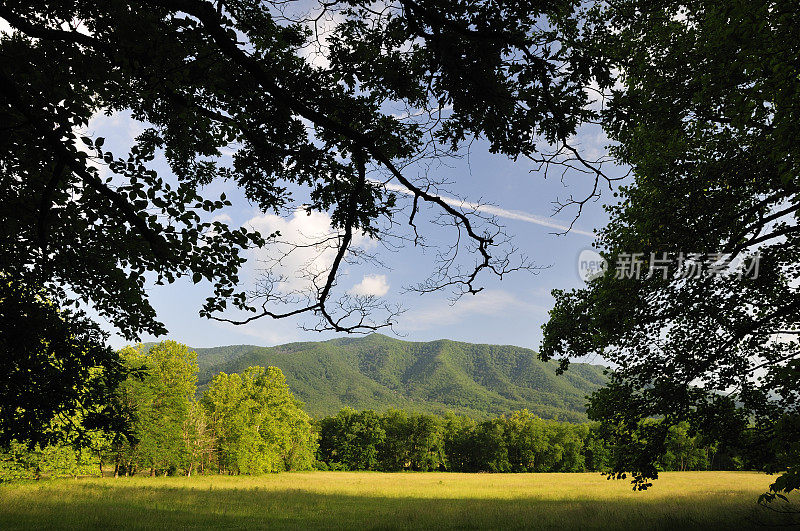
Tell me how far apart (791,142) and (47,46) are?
12.1 meters

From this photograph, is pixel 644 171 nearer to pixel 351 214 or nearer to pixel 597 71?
pixel 597 71


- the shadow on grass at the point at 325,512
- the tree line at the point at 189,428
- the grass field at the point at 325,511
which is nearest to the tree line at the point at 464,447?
the tree line at the point at 189,428

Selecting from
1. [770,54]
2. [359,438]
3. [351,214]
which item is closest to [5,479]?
[351,214]

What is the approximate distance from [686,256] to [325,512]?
1945 cm

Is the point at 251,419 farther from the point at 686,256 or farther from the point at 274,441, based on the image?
the point at 686,256

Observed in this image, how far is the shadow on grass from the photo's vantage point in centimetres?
1591

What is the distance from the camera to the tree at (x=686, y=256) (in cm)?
928

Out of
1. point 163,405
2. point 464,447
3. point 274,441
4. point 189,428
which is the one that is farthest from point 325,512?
point 464,447

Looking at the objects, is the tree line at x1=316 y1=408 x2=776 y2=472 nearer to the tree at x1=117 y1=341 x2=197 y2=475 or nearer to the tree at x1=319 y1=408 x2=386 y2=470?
the tree at x1=319 y1=408 x2=386 y2=470

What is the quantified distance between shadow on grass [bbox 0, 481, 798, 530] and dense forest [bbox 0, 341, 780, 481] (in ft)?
7.80

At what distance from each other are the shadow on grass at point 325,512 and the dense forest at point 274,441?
2379 mm

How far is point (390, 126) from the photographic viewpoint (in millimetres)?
6945

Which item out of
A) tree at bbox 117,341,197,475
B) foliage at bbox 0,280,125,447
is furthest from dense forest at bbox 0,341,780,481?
foliage at bbox 0,280,125,447

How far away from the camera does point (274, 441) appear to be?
177ft
